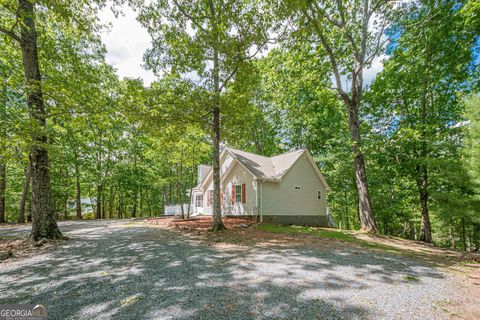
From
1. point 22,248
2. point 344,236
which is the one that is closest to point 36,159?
point 22,248

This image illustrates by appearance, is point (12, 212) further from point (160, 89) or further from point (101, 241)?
point (160, 89)

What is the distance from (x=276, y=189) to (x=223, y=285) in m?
11.0

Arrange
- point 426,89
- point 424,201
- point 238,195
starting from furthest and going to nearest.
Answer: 1. point 238,195
2. point 424,201
3. point 426,89

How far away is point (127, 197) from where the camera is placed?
91.1ft

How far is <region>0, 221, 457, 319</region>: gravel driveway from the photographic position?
2.98m

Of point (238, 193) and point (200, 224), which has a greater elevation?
point (238, 193)

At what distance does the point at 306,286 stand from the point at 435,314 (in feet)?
5.87

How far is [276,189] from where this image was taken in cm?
1448

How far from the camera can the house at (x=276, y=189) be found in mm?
14023

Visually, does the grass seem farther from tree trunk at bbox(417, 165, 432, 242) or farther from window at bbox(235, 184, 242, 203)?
tree trunk at bbox(417, 165, 432, 242)

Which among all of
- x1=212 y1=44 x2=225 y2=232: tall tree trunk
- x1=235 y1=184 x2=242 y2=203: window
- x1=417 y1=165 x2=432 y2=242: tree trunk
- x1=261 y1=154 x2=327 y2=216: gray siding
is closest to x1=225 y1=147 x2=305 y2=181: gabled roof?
x1=261 y1=154 x2=327 y2=216: gray siding

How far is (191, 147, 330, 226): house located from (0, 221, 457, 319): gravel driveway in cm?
783

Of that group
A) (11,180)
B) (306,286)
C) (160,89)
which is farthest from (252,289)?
(11,180)

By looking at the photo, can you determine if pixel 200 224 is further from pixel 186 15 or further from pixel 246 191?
pixel 186 15
